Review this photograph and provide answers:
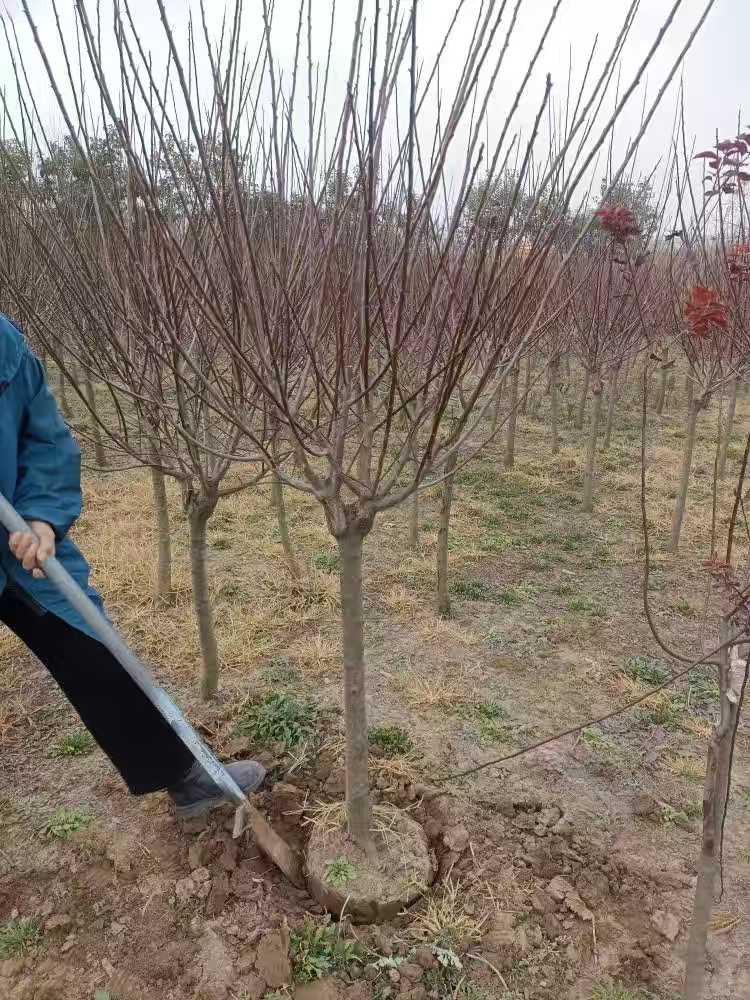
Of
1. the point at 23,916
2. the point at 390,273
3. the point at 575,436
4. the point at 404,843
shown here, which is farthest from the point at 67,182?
the point at 575,436

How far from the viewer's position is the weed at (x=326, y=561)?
16.0 feet

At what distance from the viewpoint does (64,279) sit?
7.74 ft

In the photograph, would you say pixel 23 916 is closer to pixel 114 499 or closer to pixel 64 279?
pixel 64 279

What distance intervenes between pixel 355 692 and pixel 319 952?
2.47 feet

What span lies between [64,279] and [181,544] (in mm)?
3212

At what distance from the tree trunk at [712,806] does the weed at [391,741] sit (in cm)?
136

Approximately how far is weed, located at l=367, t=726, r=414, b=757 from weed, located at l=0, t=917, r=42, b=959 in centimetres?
137

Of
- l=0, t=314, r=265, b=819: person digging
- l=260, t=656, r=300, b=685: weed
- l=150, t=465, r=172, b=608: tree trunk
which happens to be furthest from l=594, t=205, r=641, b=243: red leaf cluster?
l=150, t=465, r=172, b=608: tree trunk

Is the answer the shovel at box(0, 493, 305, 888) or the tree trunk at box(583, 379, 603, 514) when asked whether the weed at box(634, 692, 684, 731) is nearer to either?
the shovel at box(0, 493, 305, 888)

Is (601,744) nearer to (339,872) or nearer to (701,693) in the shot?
(701,693)

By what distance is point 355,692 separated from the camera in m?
2.06

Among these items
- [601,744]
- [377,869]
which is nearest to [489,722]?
[601,744]

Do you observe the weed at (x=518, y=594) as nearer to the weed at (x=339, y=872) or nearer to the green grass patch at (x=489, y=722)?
the green grass patch at (x=489, y=722)

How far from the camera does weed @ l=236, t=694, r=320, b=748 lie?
279 cm
